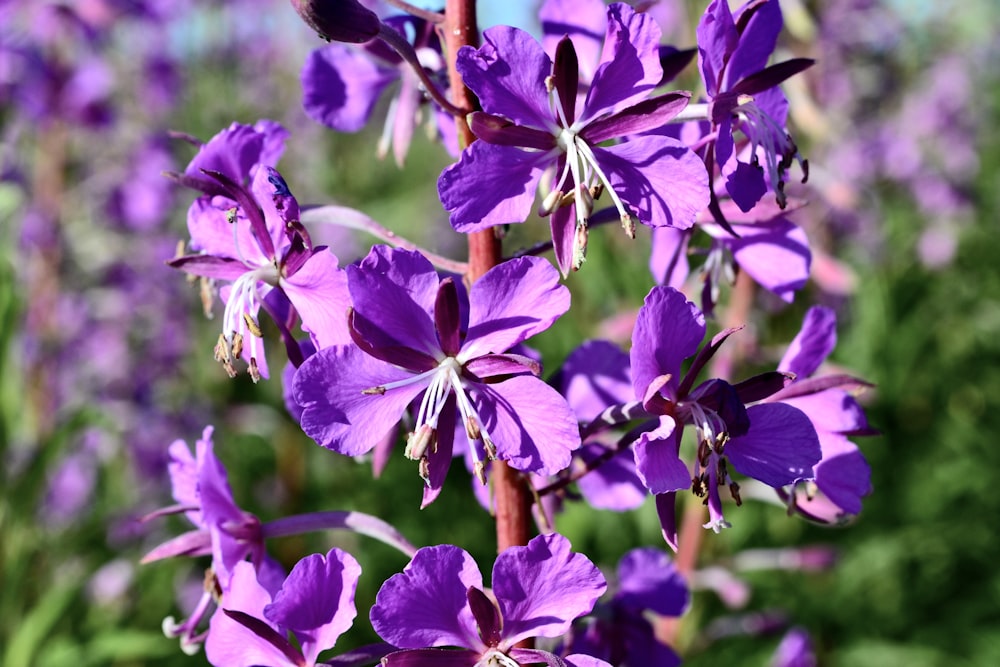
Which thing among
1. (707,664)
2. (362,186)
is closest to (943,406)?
(707,664)

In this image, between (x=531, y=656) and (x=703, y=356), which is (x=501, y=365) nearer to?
(x=703, y=356)

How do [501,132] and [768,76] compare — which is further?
[768,76]

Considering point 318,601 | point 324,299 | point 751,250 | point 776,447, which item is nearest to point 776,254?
point 751,250

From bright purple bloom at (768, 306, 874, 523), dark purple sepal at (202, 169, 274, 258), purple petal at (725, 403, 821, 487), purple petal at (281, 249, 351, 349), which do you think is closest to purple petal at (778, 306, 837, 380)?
bright purple bloom at (768, 306, 874, 523)

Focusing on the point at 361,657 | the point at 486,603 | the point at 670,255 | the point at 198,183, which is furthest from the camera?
the point at 670,255

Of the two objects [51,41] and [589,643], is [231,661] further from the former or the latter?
[51,41]

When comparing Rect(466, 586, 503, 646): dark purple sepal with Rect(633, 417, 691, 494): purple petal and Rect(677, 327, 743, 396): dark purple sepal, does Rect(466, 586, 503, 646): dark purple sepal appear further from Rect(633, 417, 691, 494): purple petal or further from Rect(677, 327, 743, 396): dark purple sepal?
Rect(677, 327, 743, 396): dark purple sepal
